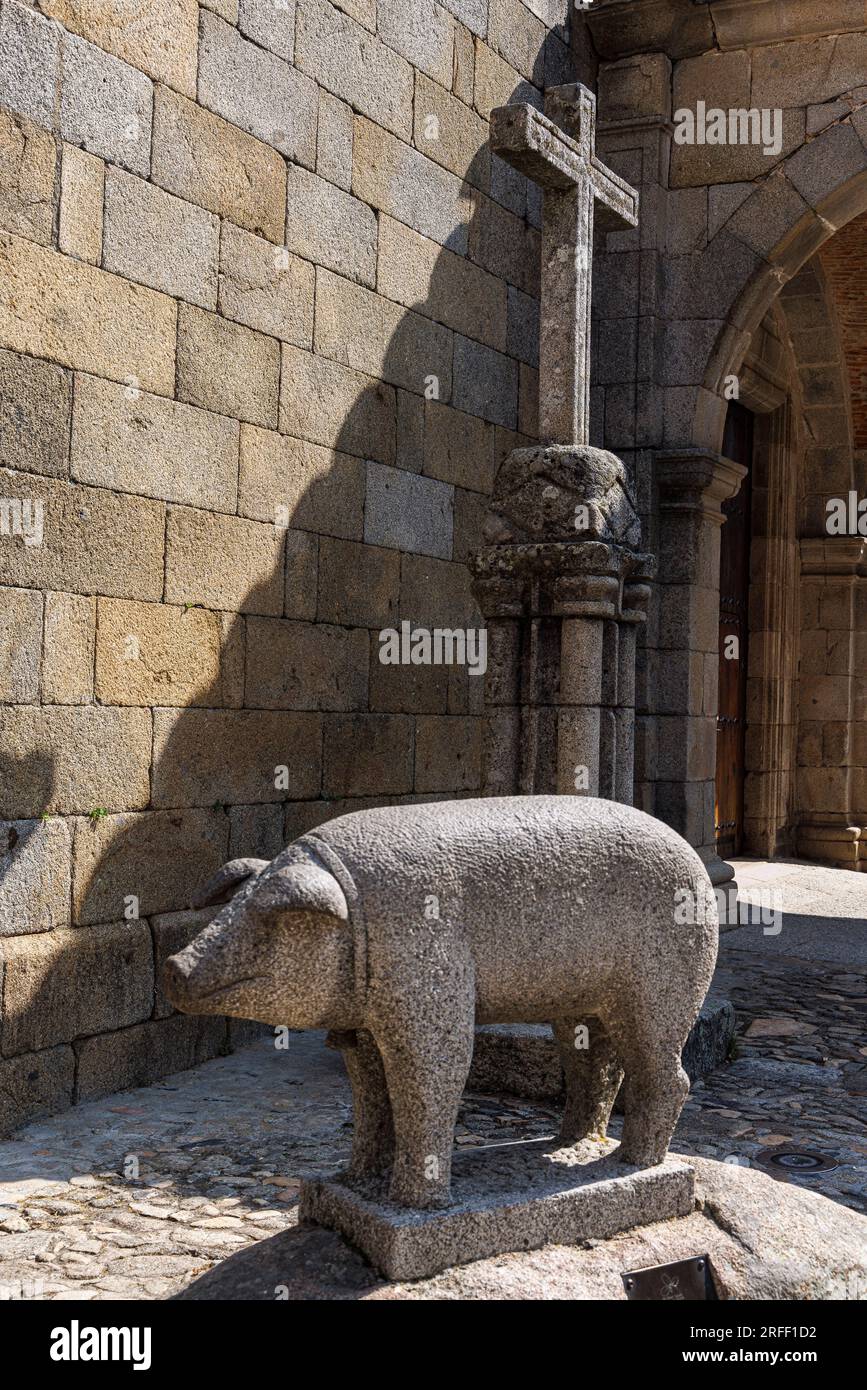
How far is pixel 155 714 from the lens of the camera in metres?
4.65

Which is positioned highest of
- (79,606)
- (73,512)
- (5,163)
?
(5,163)

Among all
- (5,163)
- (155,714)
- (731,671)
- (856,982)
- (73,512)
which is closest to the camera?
(5,163)

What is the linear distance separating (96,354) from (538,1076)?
269cm

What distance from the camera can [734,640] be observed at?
10.3m

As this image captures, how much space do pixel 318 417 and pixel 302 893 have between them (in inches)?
133

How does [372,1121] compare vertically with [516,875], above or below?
below

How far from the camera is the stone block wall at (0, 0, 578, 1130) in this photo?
13.6ft

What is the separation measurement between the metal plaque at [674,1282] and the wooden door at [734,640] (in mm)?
7554

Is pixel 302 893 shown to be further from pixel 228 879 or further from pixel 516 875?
pixel 516 875

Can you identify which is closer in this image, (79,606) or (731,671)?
(79,606)

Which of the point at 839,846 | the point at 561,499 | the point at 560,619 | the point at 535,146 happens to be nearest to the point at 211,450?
the point at 561,499

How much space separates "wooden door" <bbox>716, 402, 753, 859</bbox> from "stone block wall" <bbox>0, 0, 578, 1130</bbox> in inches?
159

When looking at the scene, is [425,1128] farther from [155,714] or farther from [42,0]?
[42,0]
